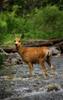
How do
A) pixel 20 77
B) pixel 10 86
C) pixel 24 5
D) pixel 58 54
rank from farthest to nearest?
pixel 24 5 < pixel 58 54 < pixel 20 77 < pixel 10 86

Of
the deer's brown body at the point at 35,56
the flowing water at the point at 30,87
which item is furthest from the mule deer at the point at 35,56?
the flowing water at the point at 30,87

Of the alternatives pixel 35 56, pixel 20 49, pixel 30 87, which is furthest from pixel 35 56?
pixel 30 87

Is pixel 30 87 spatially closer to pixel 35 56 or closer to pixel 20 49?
pixel 20 49

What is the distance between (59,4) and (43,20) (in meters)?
9.12

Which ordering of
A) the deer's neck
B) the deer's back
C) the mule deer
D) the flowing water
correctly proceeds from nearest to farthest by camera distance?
the flowing water, the deer's neck, the mule deer, the deer's back

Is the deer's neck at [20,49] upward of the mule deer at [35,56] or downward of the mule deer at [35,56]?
upward

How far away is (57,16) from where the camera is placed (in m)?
34.3

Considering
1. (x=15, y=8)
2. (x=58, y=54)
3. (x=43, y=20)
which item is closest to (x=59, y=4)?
(x=15, y=8)

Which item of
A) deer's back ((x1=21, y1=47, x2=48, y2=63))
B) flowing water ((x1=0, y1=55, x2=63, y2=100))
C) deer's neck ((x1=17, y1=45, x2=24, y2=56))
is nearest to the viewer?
flowing water ((x1=0, y1=55, x2=63, y2=100))

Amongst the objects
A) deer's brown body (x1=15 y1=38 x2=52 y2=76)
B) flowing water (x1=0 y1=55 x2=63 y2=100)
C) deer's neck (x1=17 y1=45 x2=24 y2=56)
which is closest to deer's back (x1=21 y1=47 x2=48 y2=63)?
deer's brown body (x1=15 y1=38 x2=52 y2=76)

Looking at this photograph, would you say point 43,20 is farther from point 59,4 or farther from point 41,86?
point 41,86

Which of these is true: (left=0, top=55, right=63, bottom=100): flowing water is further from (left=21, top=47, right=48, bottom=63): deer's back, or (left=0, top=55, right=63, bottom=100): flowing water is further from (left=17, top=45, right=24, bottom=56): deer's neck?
(left=17, top=45, right=24, bottom=56): deer's neck

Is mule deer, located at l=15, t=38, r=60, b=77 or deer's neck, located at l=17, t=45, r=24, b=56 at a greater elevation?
deer's neck, located at l=17, t=45, r=24, b=56

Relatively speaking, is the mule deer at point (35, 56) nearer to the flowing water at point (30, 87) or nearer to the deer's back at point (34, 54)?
the deer's back at point (34, 54)
